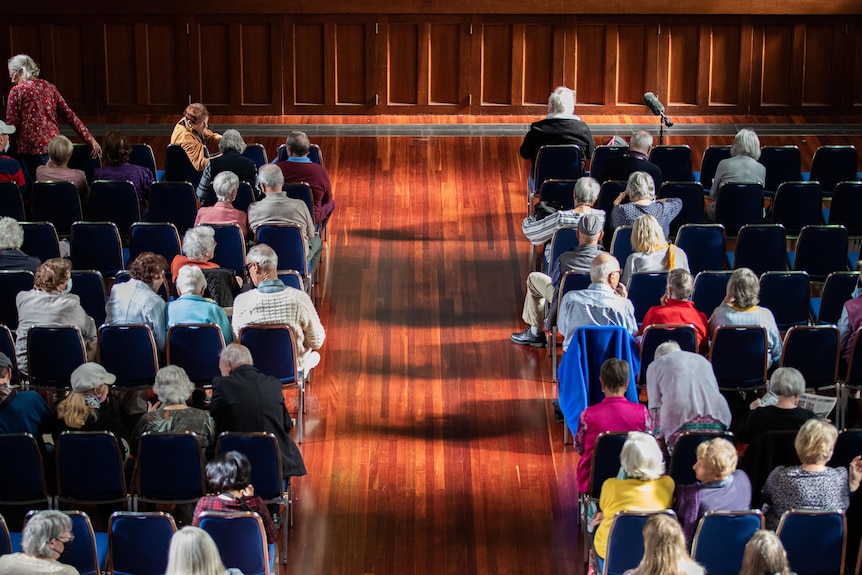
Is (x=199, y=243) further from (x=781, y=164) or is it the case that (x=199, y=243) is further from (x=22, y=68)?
(x=781, y=164)

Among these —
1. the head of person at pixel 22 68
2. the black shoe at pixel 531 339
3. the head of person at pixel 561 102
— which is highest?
the head of person at pixel 22 68

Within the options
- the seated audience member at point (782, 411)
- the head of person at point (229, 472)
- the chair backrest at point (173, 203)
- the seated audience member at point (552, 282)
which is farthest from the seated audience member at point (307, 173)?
the seated audience member at point (782, 411)

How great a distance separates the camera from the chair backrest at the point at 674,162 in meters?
10.8

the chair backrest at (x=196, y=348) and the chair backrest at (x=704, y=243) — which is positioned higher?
the chair backrest at (x=704, y=243)

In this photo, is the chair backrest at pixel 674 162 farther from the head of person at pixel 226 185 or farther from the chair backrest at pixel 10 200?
the chair backrest at pixel 10 200

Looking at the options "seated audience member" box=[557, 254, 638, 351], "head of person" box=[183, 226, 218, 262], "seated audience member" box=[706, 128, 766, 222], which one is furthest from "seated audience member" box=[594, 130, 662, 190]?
"head of person" box=[183, 226, 218, 262]

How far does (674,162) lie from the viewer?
10828 millimetres

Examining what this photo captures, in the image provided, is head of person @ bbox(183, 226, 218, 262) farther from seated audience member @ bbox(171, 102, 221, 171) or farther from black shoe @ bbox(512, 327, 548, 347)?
seated audience member @ bbox(171, 102, 221, 171)

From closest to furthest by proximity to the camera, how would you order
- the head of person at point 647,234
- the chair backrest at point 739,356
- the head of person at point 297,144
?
1. the chair backrest at point 739,356
2. the head of person at point 647,234
3. the head of person at point 297,144

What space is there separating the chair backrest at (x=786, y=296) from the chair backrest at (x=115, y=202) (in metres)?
4.54

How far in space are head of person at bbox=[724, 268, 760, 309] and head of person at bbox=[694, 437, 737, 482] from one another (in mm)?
1766

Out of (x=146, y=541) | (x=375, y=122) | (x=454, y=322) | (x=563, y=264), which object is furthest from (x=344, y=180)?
(x=146, y=541)

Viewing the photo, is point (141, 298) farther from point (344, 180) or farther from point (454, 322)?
point (344, 180)

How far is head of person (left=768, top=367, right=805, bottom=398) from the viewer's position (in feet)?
21.4
